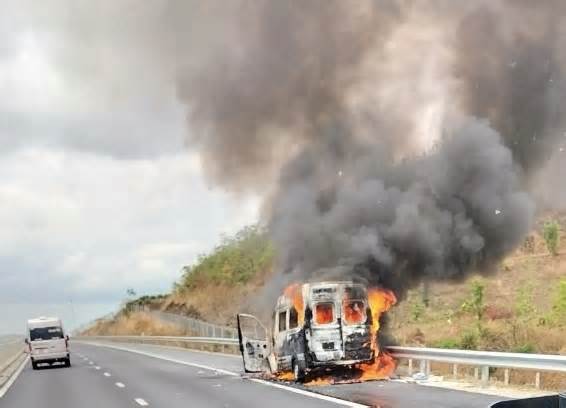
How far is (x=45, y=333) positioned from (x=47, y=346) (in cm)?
83

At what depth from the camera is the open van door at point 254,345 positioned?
21047 mm

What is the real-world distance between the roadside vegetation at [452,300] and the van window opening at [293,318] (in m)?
A: 9.64

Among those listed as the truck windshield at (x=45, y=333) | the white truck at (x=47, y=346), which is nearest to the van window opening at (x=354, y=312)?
the white truck at (x=47, y=346)

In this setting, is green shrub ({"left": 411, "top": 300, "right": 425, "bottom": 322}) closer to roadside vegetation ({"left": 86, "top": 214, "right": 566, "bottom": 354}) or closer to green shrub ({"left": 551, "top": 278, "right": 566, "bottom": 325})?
roadside vegetation ({"left": 86, "top": 214, "right": 566, "bottom": 354})

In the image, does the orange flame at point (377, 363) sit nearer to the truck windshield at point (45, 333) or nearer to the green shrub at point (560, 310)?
the green shrub at point (560, 310)

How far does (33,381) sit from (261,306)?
8.18 m

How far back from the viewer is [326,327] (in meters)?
18.6

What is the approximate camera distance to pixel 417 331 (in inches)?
1385

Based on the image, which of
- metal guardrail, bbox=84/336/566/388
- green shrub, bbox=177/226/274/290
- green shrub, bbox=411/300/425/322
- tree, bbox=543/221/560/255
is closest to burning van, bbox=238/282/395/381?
metal guardrail, bbox=84/336/566/388

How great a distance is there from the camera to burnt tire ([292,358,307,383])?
18906 mm

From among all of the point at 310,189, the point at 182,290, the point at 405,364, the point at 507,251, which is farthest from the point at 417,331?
the point at 182,290

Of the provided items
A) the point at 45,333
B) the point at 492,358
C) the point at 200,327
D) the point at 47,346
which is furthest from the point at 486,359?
the point at 200,327

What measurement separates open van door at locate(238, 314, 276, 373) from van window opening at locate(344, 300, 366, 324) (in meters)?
2.92

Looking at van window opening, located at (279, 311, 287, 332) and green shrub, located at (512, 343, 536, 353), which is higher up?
van window opening, located at (279, 311, 287, 332)
